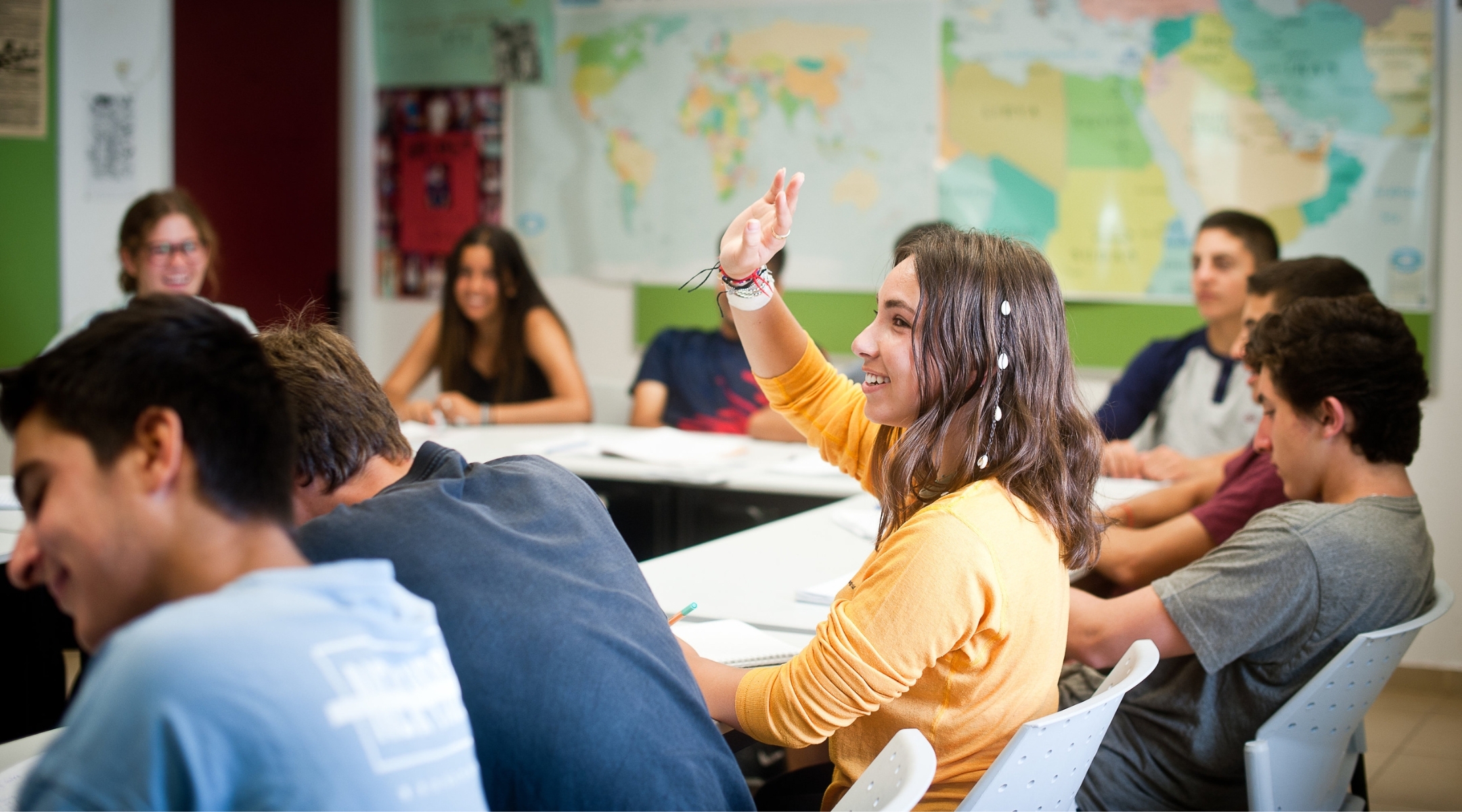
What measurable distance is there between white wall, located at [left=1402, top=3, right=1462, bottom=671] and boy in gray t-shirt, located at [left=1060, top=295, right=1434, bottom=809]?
7.04 feet

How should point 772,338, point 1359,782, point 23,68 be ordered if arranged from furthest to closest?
point 23,68 → point 1359,782 → point 772,338

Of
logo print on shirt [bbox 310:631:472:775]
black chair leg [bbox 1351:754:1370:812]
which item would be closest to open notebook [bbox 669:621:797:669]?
logo print on shirt [bbox 310:631:472:775]

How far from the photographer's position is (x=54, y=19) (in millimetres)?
4066

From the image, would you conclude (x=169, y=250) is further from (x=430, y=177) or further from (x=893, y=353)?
(x=893, y=353)

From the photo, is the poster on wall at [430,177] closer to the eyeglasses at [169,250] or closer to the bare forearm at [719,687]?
the eyeglasses at [169,250]

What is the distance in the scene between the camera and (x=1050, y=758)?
1.21m

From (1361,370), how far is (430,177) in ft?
13.4

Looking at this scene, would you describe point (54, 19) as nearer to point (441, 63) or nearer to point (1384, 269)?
point (441, 63)

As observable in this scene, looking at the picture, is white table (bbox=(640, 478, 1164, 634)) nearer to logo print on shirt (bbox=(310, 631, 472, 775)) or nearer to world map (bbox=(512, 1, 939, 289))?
logo print on shirt (bbox=(310, 631, 472, 775))

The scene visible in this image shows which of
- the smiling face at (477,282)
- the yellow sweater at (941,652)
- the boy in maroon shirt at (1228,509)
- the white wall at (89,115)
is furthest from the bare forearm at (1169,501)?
the white wall at (89,115)

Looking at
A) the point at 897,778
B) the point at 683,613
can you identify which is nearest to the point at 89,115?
the point at 683,613

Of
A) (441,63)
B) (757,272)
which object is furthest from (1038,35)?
(757,272)

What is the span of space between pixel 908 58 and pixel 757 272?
2944 mm

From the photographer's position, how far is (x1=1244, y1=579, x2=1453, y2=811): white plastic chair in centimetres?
163
